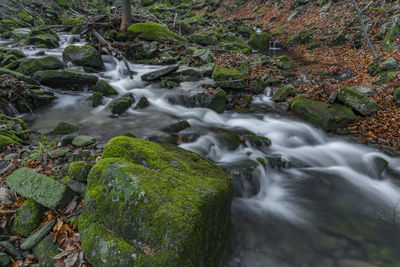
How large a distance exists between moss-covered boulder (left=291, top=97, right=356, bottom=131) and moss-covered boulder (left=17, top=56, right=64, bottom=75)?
872cm

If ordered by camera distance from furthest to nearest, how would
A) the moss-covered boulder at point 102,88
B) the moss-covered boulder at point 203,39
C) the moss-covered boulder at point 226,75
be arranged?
the moss-covered boulder at point 203,39 < the moss-covered boulder at point 226,75 < the moss-covered boulder at point 102,88

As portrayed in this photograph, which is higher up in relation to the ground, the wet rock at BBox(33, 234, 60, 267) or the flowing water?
the wet rock at BBox(33, 234, 60, 267)

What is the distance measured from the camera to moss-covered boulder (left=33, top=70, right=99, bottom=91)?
7047mm

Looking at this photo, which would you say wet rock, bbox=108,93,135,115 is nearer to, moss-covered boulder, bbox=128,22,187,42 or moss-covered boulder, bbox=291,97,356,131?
moss-covered boulder, bbox=291,97,356,131

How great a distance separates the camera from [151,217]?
193 cm

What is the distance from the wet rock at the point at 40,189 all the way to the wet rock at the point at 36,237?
24 centimetres

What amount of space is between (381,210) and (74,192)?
5.02m

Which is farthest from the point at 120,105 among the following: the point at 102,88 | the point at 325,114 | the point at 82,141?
the point at 325,114

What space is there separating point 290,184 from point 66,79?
→ 7674 millimetres

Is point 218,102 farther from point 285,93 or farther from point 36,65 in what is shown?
point 36,65

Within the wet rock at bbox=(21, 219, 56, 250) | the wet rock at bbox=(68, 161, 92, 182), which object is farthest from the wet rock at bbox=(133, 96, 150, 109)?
the wet rock at bbox=(21, 219, 56, 250)

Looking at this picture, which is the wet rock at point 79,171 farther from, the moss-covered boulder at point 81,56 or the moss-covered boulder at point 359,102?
the moss-covered boulder at point 81,56

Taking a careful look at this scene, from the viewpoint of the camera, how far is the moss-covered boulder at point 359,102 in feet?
19.0

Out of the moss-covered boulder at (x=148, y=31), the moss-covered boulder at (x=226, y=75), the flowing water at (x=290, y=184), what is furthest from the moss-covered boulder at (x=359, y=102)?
the moss-covered boulder at (x=148, y=31)
